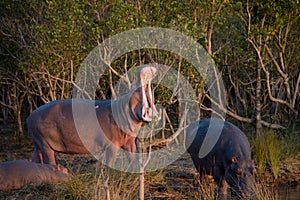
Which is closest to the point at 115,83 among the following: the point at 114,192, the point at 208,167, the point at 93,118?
the point at 93,118

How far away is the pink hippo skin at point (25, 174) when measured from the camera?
762 centimetres

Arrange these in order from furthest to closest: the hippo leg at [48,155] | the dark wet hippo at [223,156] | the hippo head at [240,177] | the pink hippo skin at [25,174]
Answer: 1. the hippo leg at [48,155]
2. the pink hippo skin at [25,174]
3. the dark wet hippo at [223,156]
4. the hippo head at [240,177]

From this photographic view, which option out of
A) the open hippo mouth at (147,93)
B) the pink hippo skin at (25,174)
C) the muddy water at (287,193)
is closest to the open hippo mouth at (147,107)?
the open hippo mouth at (147,93)

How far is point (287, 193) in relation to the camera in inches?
333

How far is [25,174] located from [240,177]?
97.9 inches

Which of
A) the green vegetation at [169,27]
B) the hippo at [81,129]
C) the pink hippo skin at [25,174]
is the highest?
the green vegetation at [169,27]

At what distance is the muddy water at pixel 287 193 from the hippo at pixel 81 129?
190 centimetres

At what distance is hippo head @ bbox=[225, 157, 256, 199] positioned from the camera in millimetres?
7037

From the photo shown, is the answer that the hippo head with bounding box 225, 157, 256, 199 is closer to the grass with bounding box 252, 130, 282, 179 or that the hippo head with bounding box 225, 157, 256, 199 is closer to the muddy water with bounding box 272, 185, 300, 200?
the muddy water with bounding box 272, 185, 300, 200

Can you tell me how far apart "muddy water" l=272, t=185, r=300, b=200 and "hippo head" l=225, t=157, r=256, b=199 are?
828 mm

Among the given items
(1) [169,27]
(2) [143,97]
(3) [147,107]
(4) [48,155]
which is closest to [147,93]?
(2) [143,97]

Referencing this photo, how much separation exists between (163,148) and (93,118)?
2.33 meters

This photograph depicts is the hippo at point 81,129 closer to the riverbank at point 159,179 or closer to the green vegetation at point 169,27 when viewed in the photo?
the riverbank at point 159,179

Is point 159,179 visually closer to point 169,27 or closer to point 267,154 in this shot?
point 267,154
